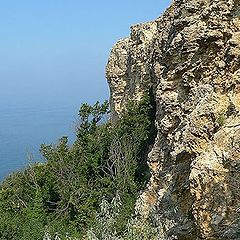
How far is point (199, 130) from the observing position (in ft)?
40.8

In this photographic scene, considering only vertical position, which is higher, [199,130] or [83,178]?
[83,178]

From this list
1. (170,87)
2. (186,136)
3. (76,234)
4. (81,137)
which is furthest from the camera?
(81,137)

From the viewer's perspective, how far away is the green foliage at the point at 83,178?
86.5ft

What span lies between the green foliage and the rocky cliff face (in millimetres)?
7146

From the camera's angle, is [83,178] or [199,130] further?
[83,178]

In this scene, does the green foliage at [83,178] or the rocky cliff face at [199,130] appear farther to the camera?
the green foliage at [83,178]

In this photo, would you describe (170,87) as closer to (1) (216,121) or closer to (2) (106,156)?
(1) (216,121)

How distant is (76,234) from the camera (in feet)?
81.1

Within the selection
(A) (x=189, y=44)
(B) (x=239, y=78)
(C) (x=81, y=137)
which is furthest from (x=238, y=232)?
(C) (x=81, y=137)

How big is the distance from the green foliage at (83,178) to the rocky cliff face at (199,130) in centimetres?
715

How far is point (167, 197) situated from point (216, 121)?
12.5 ft

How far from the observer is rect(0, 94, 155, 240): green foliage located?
1038 inches

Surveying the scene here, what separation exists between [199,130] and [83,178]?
17.8 m

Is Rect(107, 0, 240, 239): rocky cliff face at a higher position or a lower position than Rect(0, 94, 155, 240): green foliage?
lower
